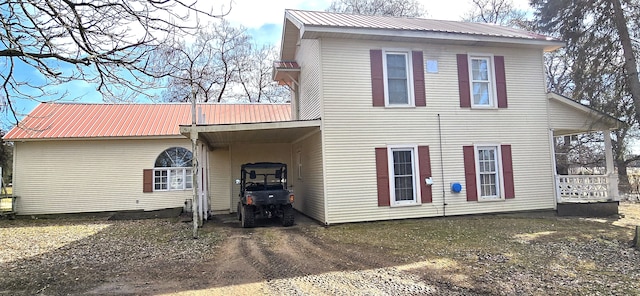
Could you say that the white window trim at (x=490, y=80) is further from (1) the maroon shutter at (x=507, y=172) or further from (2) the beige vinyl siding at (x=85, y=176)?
(2) the beige vinyl siding at (x=85, y=176)

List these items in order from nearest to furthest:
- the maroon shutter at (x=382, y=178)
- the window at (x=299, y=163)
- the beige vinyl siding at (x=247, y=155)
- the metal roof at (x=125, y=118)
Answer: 1. the maroon shutter at (x=382, y=178)
2. the window at (x=299, y=163)
3. the metal roof at (x=125, y=118)
4. the beige vinyl siding at (x=247, y=155)

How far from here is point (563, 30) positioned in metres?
13.3

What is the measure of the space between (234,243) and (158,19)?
514 centimetres

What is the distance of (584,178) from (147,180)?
15736mm

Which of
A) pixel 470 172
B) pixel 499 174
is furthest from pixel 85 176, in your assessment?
pixel 499 174

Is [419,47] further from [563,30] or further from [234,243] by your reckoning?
[234,243]

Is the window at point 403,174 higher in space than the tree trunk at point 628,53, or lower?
lower

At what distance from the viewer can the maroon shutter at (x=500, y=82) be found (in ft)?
38.2

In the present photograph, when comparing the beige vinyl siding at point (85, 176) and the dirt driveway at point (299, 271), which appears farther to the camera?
the beige vinyl siding at point (85, 176)

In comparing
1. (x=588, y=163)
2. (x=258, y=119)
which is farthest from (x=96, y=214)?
(x=588, y=163)

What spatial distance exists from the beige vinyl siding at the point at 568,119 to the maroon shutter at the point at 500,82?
178cm

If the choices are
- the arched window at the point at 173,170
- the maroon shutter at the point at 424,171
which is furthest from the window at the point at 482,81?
the arched window at the point at 173,170

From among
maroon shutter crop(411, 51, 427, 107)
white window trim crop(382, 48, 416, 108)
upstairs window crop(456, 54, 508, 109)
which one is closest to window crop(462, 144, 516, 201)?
upstairs window crop(456, 54, 508, 109)

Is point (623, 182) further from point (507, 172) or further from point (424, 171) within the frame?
point (424, 171)
